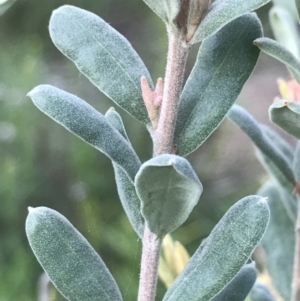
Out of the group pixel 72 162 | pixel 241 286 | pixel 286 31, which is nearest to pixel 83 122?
pixel 241 286

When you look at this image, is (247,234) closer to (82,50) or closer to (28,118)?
(82,50)

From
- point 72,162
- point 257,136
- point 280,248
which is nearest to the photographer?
point 257,136

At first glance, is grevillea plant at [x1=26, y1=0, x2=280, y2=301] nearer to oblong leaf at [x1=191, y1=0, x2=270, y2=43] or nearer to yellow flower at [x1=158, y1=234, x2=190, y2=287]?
oblong leaf at [x1=191, y1=0, x2=270, y2=43]

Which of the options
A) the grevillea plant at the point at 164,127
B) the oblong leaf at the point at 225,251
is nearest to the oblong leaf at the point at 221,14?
the grevillea plant at the point at 164,127

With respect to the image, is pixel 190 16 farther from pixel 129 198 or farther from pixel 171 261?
pixel 171 261

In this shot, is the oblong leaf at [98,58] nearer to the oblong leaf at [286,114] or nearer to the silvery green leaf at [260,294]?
the oblong leaf at [286,114]

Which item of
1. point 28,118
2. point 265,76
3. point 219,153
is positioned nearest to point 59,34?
point 28,118

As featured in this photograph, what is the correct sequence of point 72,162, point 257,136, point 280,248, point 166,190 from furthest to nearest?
point 72,162
point 280,248
point 257,136
point 166,190
